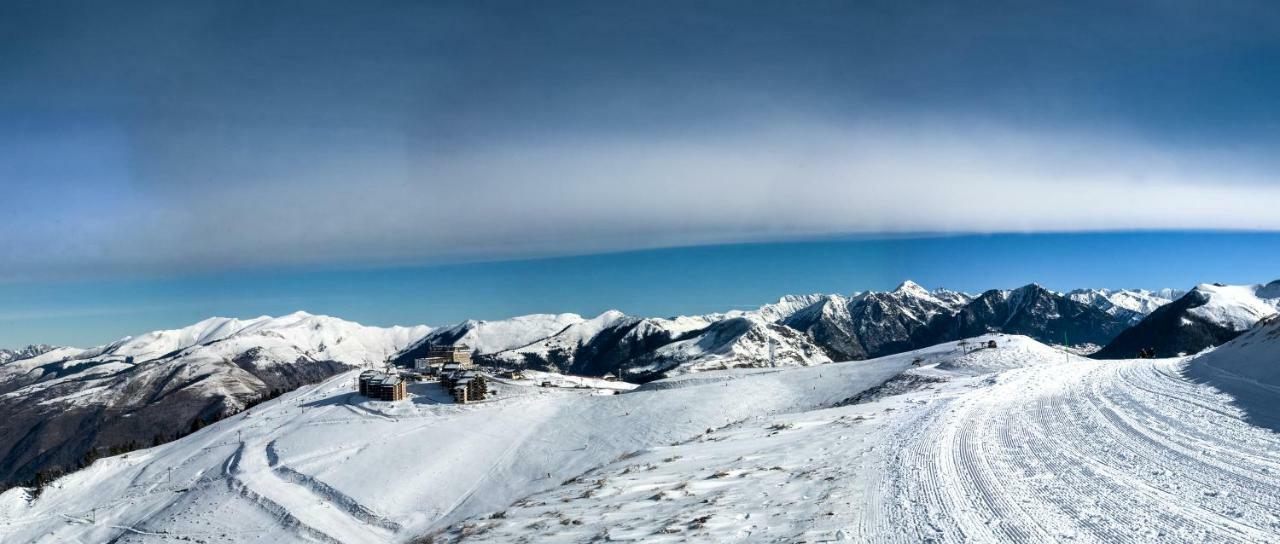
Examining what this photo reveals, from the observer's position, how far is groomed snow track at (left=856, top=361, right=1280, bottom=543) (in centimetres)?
1111

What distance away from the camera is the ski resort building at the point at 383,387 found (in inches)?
3863

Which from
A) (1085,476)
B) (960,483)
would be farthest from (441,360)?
(1085,476)

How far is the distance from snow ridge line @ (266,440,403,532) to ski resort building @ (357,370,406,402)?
30224 millimetres

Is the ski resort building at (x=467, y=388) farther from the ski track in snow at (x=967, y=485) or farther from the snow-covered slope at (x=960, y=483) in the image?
the ski track in snow at (x=967, y=485)

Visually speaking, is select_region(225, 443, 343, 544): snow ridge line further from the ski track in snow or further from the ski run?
the ski track in snow

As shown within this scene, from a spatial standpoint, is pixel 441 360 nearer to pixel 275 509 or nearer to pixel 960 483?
pixel 275 509

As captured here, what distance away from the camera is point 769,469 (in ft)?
64.6

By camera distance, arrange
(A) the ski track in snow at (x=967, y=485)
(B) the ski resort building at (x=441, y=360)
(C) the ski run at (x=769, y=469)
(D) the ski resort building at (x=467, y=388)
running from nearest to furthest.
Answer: (A) the ski track in snow at (x=967, y=485) → (C) the ski run at (x=769, y=469) → (D) the ski resort building at (x=467, y=388) → (B) the ski resort building at (x=441, y=360)

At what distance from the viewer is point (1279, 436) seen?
56.6ft

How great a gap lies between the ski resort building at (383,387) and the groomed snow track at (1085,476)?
287ft

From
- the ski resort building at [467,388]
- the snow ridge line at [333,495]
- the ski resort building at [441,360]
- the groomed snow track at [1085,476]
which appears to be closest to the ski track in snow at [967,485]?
the groomed snow track at [1085,476]

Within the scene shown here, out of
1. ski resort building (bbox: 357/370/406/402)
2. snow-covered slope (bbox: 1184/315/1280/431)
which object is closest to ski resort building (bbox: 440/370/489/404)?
ski resort building (bbox: 357/370/406/402)

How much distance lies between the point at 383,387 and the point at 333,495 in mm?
50636

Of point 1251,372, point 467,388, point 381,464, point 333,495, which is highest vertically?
point 1251,372
